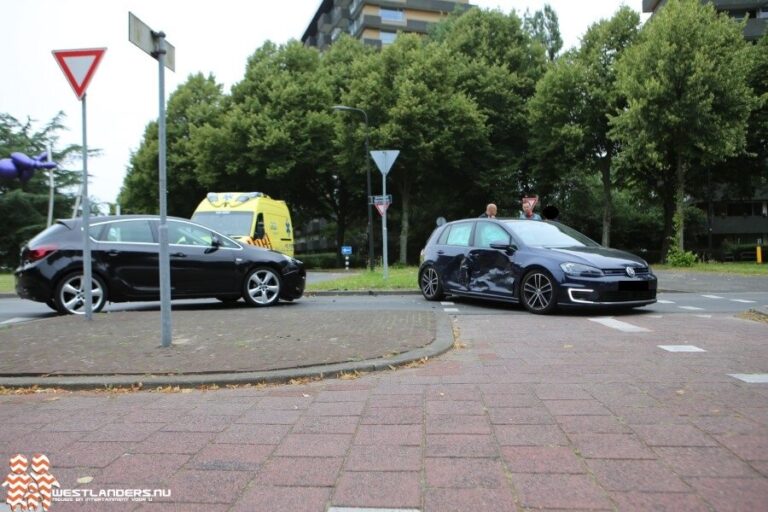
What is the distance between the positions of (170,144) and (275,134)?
9.57 meters

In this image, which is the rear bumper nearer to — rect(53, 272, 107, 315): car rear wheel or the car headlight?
rect(53, 272, 107, 315): car rear wheel

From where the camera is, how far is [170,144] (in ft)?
121

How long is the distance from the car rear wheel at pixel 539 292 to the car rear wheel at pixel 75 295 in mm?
6355

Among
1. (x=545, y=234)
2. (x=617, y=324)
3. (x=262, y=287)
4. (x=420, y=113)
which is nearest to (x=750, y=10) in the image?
(x=420, y=113)

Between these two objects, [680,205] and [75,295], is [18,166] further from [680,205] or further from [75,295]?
[680,205]

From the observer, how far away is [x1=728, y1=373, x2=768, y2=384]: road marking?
14.6ft

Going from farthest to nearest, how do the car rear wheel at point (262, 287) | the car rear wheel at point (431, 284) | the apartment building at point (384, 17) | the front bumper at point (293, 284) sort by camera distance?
the apartment building at point (384, 17), the car rear wheel at point (431, 284), the front bumper at point (293, 284), the car rear wheel at point (262, 287)

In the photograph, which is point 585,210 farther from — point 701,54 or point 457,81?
point 701,54

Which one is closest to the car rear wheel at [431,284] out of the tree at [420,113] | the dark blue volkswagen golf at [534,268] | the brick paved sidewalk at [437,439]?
the dark blue volkswagen golf at [534,268]

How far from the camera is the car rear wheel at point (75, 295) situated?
9.02 meters

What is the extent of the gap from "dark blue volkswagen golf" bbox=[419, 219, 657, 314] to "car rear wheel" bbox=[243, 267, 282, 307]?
291 centimetres

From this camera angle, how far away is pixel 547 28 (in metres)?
46.9

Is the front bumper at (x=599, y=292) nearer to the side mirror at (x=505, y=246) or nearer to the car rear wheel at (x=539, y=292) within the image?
the car rear wheel at (x=539, y=292)
